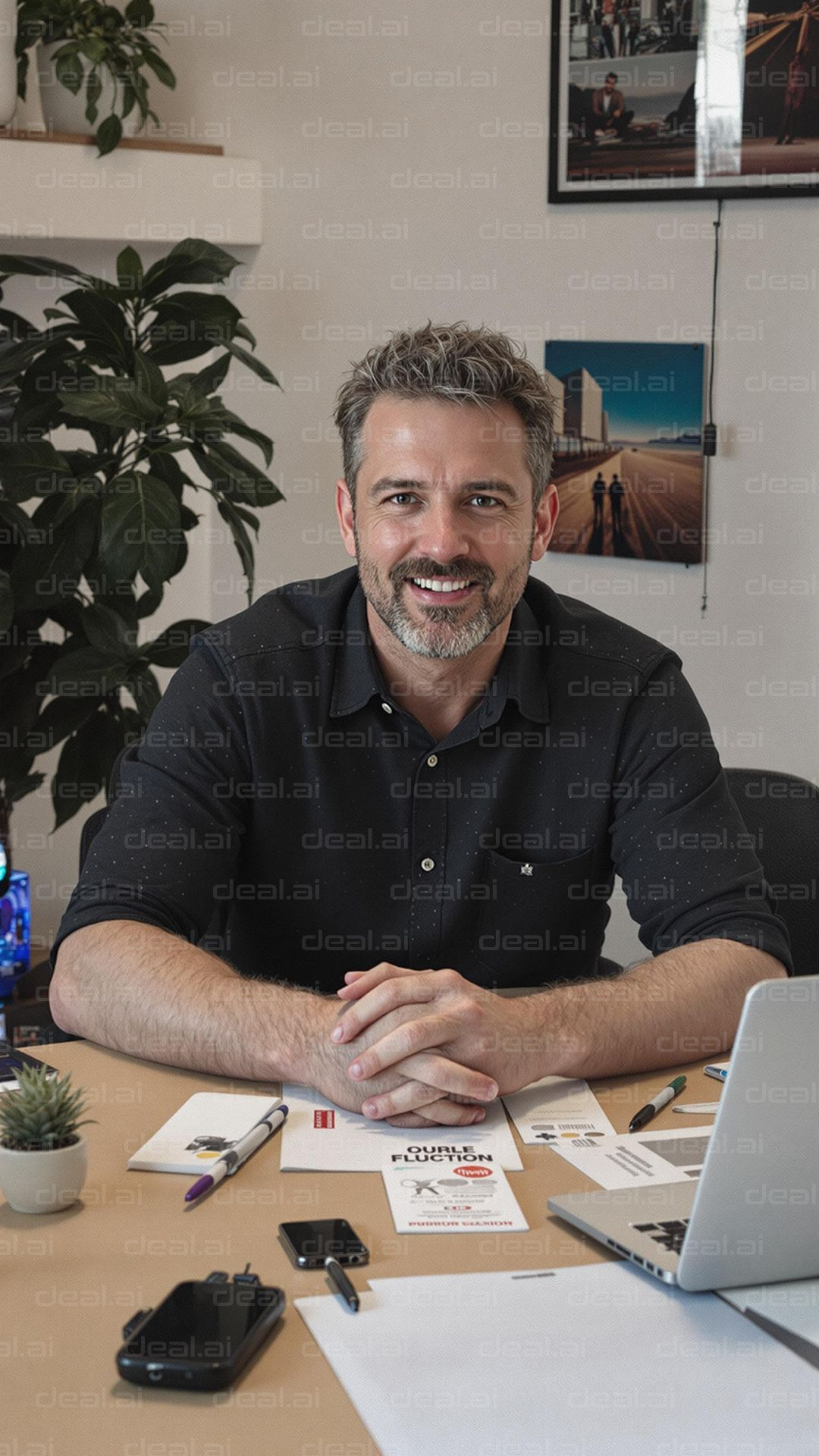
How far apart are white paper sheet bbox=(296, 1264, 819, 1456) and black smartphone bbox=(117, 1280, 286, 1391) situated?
4cm

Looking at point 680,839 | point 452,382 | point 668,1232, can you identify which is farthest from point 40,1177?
point 452,382

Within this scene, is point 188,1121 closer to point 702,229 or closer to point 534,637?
point 534,637

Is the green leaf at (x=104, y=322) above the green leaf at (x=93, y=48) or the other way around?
the other way around

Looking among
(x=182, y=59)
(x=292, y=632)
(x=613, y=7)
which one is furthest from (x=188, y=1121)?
(x=182, y=59)

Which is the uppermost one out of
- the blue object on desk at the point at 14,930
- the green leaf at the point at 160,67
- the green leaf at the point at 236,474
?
the green leaf at the point at 160,67

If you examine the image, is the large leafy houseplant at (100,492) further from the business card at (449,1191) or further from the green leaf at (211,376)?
the business card at (449,1191)

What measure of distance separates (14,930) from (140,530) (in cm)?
95

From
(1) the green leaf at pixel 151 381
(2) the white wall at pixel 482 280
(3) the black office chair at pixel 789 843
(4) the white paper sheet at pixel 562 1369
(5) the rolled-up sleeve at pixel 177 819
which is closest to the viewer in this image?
(4) the white paper sheet at pixel 562 1369

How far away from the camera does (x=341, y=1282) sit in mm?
1020

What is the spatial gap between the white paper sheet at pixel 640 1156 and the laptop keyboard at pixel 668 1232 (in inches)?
2.9

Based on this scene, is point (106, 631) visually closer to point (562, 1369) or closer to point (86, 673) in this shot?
point (86, 673)

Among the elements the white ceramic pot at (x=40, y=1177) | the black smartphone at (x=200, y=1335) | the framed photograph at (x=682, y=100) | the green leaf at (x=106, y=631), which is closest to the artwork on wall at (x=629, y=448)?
the framed photograph at (x=682, y=100)

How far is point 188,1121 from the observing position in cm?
132

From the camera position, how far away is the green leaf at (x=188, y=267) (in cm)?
280
